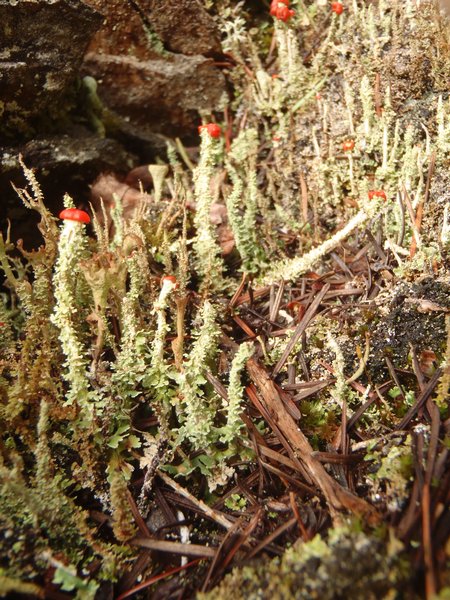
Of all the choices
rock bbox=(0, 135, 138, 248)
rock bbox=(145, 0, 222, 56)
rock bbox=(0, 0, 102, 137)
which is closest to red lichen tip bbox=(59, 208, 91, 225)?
rock bbox=(0, 135, 138, 248)

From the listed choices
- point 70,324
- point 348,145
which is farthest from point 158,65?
point 70,324

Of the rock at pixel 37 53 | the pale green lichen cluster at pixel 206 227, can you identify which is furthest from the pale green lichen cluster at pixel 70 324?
the rock at pixel 37 53

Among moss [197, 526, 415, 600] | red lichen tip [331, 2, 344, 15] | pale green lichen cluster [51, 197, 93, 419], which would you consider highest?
red lichen tip [331, 2, 344, 15]

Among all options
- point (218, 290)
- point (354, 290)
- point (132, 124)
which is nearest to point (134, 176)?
point (132, 124)

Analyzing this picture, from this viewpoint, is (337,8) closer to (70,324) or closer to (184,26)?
(184,26)

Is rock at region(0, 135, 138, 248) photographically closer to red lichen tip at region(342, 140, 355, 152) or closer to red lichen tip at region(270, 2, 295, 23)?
red lichen tip at region(270, 2, 295, 23)

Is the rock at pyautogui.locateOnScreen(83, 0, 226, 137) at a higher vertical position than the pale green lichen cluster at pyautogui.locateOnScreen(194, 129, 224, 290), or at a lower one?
higher

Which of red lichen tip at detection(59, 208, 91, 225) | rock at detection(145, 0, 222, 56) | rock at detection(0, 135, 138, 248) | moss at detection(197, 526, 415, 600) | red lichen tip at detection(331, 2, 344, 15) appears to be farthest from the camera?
rock at detection(145, 0, 222, 56)
